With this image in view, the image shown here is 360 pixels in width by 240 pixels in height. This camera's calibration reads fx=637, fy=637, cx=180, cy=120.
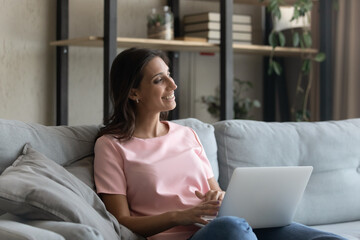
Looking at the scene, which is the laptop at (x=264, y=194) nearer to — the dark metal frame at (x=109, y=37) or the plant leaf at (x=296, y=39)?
the dark metal frame at (x=109, y=37)

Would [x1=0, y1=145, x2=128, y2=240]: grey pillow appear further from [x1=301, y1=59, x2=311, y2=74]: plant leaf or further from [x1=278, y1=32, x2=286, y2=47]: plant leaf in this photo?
[x1=301, y1=59, x2=311, y2=74]: plant leaf

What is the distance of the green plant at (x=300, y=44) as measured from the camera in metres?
3.76

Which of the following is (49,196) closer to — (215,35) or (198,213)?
(198,213)

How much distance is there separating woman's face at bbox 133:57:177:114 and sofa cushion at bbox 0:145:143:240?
37 cm

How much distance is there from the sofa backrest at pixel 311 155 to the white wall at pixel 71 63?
4.49 feet

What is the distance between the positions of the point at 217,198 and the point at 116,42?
1.41m

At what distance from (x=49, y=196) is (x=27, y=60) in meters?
1.94

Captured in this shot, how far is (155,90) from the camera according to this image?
6.82 feet

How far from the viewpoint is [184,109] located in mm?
3977

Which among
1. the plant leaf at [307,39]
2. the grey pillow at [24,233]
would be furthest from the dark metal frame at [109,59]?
the grey pillow at [24,233]

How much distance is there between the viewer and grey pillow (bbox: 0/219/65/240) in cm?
140

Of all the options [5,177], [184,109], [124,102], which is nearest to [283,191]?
[124,102]

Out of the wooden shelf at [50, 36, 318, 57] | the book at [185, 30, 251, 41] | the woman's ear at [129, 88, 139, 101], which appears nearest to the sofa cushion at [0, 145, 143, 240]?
the woman's ear at [129, 88, 139, 101]

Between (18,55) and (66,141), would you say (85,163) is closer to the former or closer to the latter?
(66,141)
